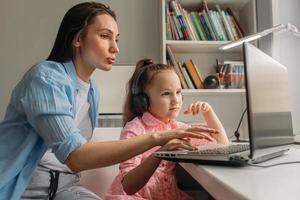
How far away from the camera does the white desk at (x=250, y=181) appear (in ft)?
1.65

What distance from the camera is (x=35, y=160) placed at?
1015 millimetres

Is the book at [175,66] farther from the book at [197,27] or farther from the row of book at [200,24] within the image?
the book at [197,27]

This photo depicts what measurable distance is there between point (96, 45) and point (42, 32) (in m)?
1.54

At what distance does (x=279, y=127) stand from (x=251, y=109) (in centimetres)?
27

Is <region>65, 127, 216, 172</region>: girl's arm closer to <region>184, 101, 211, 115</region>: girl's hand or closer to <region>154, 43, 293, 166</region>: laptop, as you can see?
<region>154, 43, 293, 166</region>: laptop

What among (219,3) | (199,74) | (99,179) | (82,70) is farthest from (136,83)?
(219,3)

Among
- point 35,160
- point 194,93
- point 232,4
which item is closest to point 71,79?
point 35,160

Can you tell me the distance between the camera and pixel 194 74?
2.34m

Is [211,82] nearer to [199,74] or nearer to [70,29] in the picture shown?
[199,74]

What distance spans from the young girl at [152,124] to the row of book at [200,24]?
901 millimetres

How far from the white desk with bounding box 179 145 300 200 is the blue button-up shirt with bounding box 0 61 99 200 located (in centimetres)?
35

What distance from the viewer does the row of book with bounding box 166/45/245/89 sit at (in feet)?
7.61

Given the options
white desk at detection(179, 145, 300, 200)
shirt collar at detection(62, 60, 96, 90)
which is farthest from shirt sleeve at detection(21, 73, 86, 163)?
white desk at detection(179, 145, 300, 200)

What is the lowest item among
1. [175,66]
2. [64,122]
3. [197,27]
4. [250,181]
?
[250,181]
